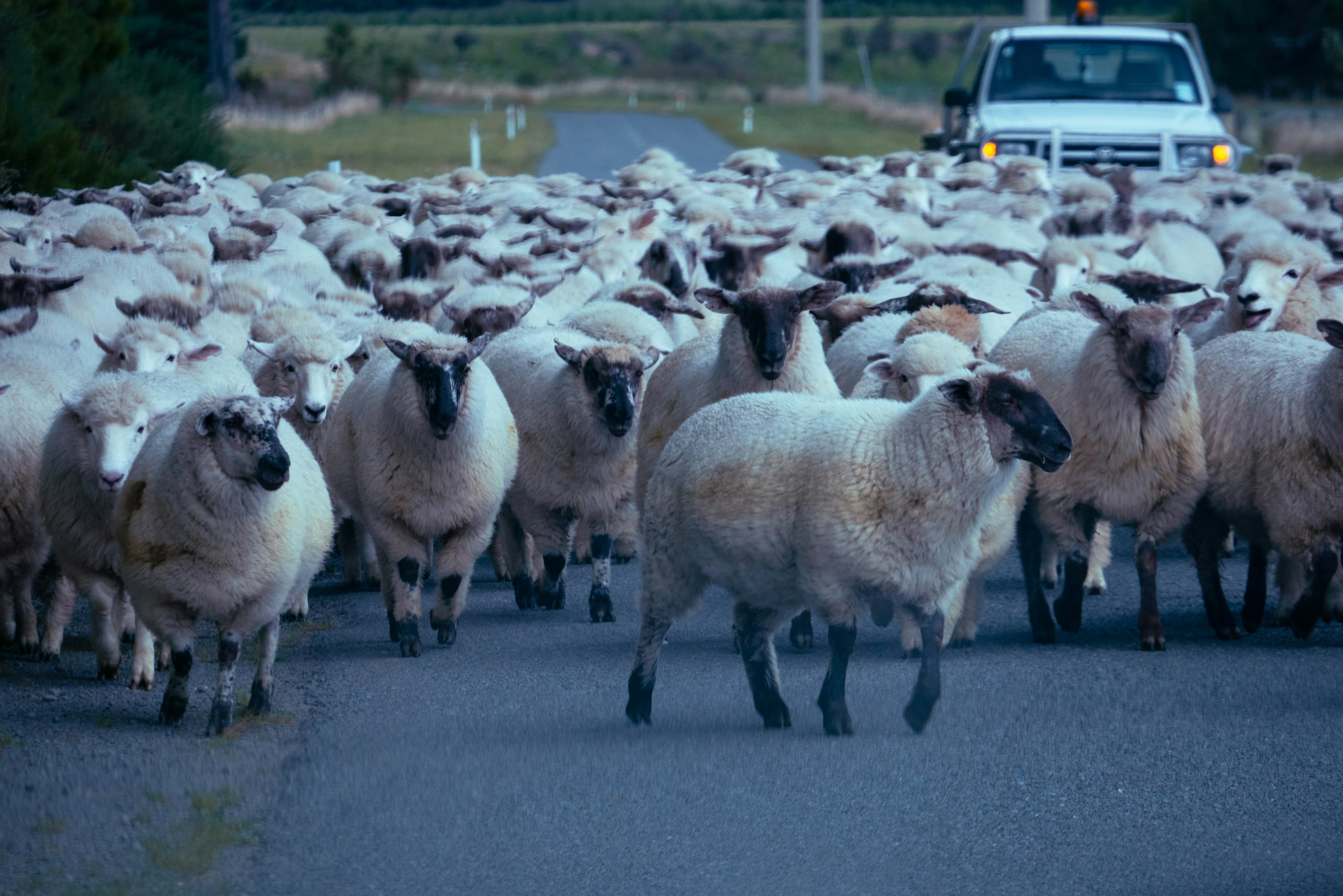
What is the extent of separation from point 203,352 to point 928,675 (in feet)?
14.1

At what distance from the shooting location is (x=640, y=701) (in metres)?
6.84

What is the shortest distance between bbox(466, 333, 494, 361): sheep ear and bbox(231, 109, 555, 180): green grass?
26986 millimetres

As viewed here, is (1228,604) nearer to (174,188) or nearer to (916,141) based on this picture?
(174,188)

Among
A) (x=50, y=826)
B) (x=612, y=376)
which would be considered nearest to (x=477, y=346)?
(x=612, y=376)

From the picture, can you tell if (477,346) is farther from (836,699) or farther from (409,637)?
(836,699)

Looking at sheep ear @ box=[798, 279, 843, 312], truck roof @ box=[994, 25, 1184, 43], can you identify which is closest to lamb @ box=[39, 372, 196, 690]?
sheep ear @ box=[798, 279, 843, 312]

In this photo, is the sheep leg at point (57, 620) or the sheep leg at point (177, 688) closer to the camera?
the sheep leg at point (177, 688)

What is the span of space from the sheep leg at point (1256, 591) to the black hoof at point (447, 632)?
3846mm

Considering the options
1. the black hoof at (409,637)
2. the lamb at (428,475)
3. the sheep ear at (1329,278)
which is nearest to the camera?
the black hoof at (409,637)

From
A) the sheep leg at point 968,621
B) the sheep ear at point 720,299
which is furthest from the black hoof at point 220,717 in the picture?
the sheep leg at point 968,621

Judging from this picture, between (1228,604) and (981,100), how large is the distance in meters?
14.1

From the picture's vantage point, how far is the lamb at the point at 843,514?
250 inches

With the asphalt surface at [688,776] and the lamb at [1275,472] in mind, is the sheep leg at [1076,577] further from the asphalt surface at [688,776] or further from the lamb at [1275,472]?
the lamb at [1275,472]

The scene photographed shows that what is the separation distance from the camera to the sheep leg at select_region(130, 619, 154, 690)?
24.5ft
